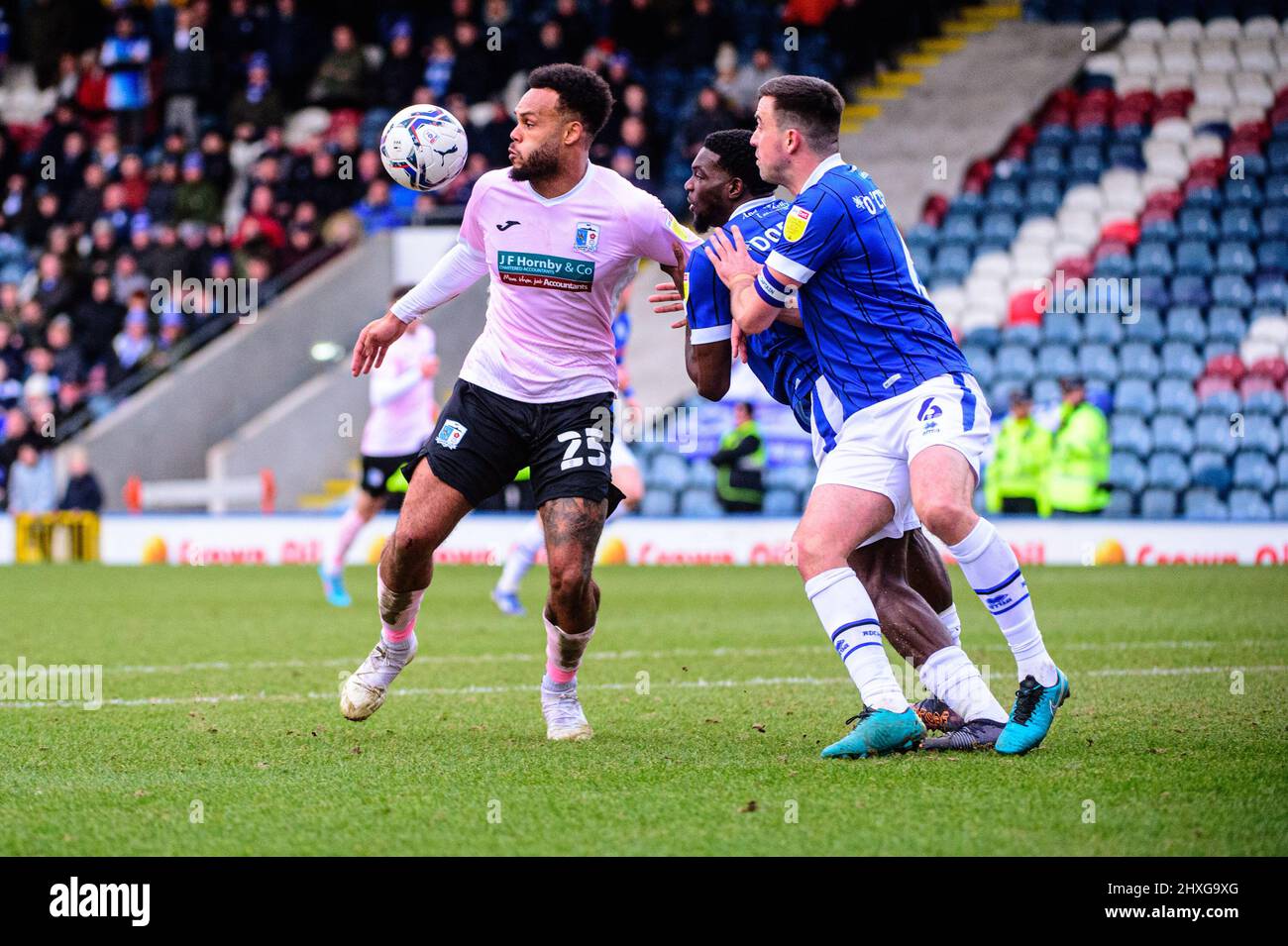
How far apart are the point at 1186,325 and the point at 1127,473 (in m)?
2.22

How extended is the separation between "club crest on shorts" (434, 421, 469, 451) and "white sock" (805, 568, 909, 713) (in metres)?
1.51

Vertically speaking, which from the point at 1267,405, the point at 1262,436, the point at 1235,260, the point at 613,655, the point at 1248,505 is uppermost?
the point at 1235,260

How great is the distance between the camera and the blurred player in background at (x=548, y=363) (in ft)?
21.4

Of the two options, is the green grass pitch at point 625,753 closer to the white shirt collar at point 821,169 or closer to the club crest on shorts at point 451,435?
the club crest on shorts at point 451,435

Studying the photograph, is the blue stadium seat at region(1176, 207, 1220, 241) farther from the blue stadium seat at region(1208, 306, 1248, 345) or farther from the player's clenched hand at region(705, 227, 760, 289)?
the player's clenched hand at region(705, 227, 760, 289)

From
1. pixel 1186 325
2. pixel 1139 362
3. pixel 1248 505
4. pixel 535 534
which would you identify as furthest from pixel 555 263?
pixel 1186 325

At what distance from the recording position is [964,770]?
560cm

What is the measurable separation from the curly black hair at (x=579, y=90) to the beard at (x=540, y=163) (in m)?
0.16

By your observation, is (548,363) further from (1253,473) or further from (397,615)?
(1253,473)

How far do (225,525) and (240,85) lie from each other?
8.25 m

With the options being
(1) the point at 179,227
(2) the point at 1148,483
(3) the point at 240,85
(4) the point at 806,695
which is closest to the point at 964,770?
(4) the point at 806,695

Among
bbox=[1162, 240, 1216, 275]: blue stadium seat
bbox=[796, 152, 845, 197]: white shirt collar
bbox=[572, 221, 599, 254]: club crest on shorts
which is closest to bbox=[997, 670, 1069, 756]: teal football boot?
bbox=[796, 152, 845, 197]: white shirt collar

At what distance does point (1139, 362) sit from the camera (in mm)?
19891

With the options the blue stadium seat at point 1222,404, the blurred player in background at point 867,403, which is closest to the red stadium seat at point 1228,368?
the blue stadium seat at point 1222,404
